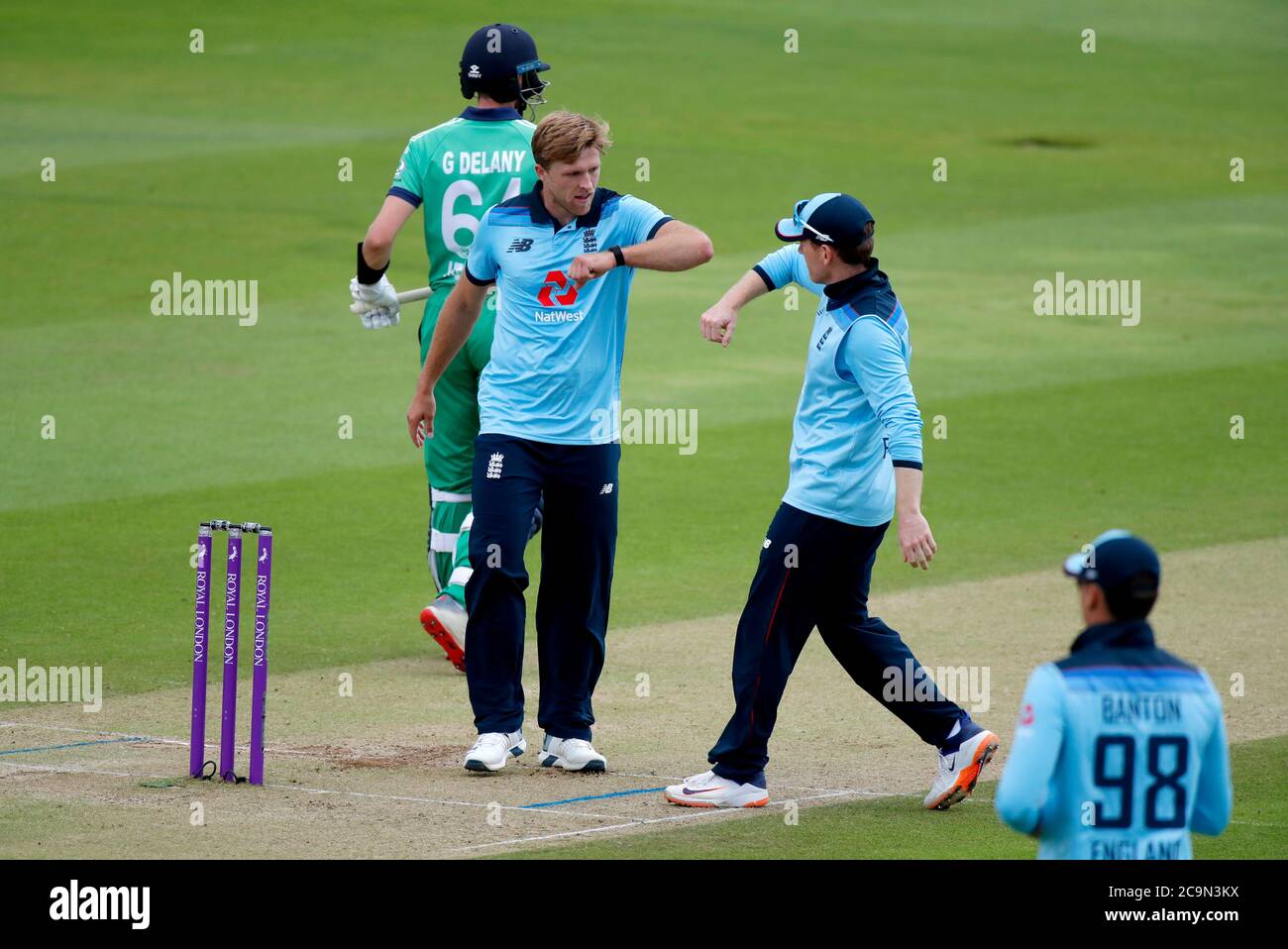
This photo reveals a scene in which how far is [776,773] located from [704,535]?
4.72m

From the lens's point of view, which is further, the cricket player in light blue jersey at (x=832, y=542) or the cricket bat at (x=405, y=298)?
the cricket bat at (x=405, y=298)

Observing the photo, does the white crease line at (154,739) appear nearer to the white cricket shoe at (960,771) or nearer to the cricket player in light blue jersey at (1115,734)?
the white cricket shoe at (960,771)

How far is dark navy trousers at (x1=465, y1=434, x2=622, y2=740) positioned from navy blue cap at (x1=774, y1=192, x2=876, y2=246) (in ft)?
4.00

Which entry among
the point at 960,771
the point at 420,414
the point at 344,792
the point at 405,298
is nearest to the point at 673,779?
the point at 960,771

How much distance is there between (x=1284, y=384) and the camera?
707 inches

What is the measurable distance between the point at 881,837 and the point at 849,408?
1521mm

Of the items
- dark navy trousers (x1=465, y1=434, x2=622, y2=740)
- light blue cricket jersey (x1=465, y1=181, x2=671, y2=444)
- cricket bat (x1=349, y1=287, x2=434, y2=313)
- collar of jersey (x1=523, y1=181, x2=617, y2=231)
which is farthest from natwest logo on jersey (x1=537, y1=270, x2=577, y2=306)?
cricket bat (x1=349, y1=287, x2=434, y2=313)

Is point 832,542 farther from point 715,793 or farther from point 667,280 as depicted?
point 667,280

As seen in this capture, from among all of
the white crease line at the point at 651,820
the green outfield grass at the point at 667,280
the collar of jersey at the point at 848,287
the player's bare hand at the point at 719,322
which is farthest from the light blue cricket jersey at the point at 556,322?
the green outfield grass at the point at 667,280

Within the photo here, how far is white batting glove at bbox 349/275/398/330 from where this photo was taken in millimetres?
10062

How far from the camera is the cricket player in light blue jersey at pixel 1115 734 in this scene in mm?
4844

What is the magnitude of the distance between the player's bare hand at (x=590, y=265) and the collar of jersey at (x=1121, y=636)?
3.46 metres
